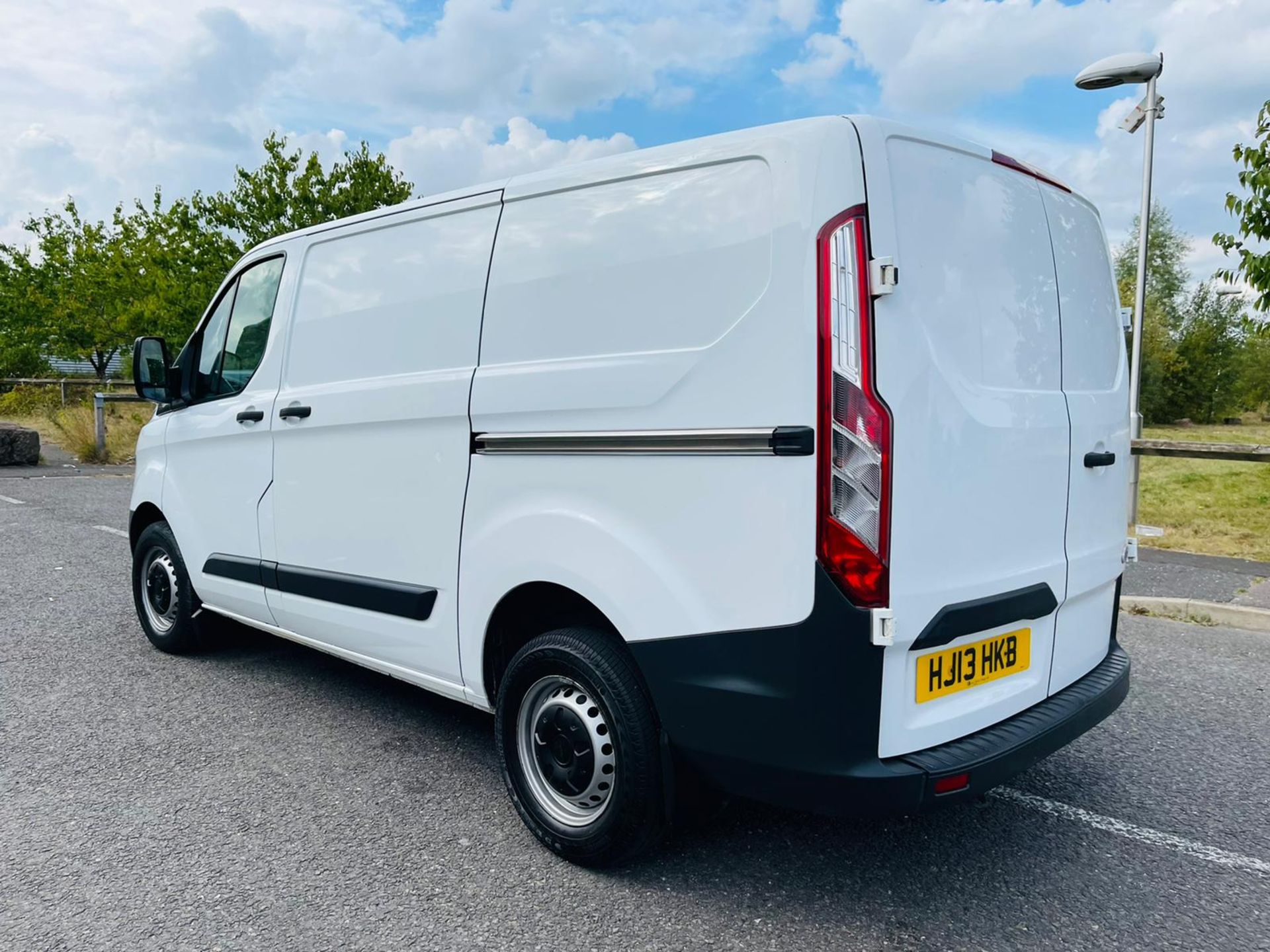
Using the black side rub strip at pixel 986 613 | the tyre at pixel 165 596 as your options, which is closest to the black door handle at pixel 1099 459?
the black side rub strip at pixel 986 613

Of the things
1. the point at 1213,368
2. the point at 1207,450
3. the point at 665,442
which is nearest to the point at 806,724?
the point at 665,442

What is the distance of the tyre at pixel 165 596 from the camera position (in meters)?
4.86

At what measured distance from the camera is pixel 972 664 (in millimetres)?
2543

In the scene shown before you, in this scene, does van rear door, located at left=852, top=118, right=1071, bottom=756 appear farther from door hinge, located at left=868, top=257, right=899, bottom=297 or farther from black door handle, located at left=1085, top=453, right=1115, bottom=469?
black door handle, located at left=1085, top=453, right=1115, bottom=469

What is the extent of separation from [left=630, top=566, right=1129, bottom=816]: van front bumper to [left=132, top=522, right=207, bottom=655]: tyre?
3.24 m

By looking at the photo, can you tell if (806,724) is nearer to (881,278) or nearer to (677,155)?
(881,278)

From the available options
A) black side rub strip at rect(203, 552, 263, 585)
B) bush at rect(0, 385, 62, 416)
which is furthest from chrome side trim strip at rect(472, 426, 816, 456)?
bush at rect(0, 385, 62, 416)

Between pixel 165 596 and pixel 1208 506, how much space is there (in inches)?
471

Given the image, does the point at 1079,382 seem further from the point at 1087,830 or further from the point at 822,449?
the point at 1087,830

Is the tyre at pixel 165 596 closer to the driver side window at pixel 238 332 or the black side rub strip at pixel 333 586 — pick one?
the black side rub strip at pixel 333 586

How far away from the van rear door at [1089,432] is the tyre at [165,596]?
4.08 m

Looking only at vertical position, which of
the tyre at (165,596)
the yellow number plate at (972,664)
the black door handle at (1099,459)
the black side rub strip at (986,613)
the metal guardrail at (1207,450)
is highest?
the black door handle at (1099,459)

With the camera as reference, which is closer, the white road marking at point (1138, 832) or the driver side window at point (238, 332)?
the white road marking at point (1138, 832)

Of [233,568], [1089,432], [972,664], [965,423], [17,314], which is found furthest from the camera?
[17,314]
